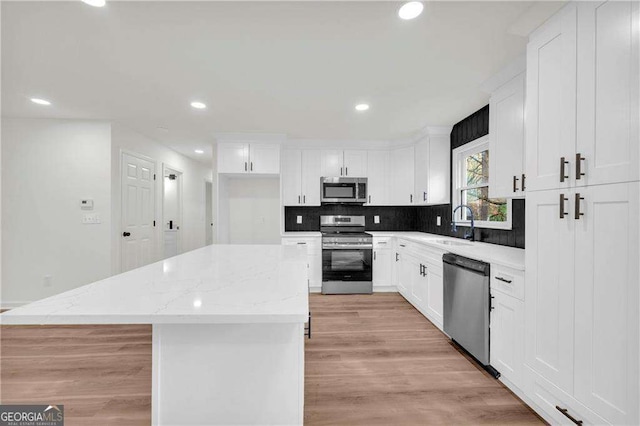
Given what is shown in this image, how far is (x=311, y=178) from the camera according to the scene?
4.44 metres

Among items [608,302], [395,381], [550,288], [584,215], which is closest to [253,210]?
[395,381]

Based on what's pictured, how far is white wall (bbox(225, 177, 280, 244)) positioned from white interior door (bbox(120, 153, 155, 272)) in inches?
48.7

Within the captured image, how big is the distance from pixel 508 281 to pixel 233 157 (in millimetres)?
3631

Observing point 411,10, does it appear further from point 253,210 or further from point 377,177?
point 253,210

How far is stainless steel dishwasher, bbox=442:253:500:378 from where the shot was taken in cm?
208

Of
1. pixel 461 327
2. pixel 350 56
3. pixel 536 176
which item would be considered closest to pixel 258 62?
pixel 350 56

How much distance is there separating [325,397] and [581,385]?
137cm

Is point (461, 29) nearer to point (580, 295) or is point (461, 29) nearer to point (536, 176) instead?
point (536, 176)

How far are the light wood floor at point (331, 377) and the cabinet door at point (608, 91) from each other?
150 centimetres

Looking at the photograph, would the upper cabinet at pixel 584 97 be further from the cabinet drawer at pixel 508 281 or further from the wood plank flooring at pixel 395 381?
the wood plank flooring at pixel 395 381

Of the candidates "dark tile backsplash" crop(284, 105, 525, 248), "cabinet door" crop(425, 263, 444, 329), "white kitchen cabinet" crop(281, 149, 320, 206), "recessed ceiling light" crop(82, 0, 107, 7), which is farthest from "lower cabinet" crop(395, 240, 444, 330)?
"recessed ceiling light" crop(82, 0, 107, 7)

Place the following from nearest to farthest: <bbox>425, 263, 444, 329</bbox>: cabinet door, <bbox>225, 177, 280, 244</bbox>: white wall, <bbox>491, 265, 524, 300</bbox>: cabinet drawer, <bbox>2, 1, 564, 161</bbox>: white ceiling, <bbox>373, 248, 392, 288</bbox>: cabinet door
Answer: <bbox>2, 1, 564, 161</bbox>: white ceiling
<bbox>491, 265, 524, 300</bbox>: cabinet drawer
<bbox>425, 263, 444, 329</bbox>: cabinet door
<bbox>373, 248, 392, 288</bbox>: cabinet door
<bbox>225, 177, 280, 244</bbox>: white wall

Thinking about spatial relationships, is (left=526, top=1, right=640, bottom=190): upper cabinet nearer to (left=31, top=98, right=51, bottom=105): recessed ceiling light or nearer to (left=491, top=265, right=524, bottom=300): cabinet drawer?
(left=491, top=265, right=524, bottom=300): cabinet drawer

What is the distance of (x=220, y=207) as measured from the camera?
169 inches
